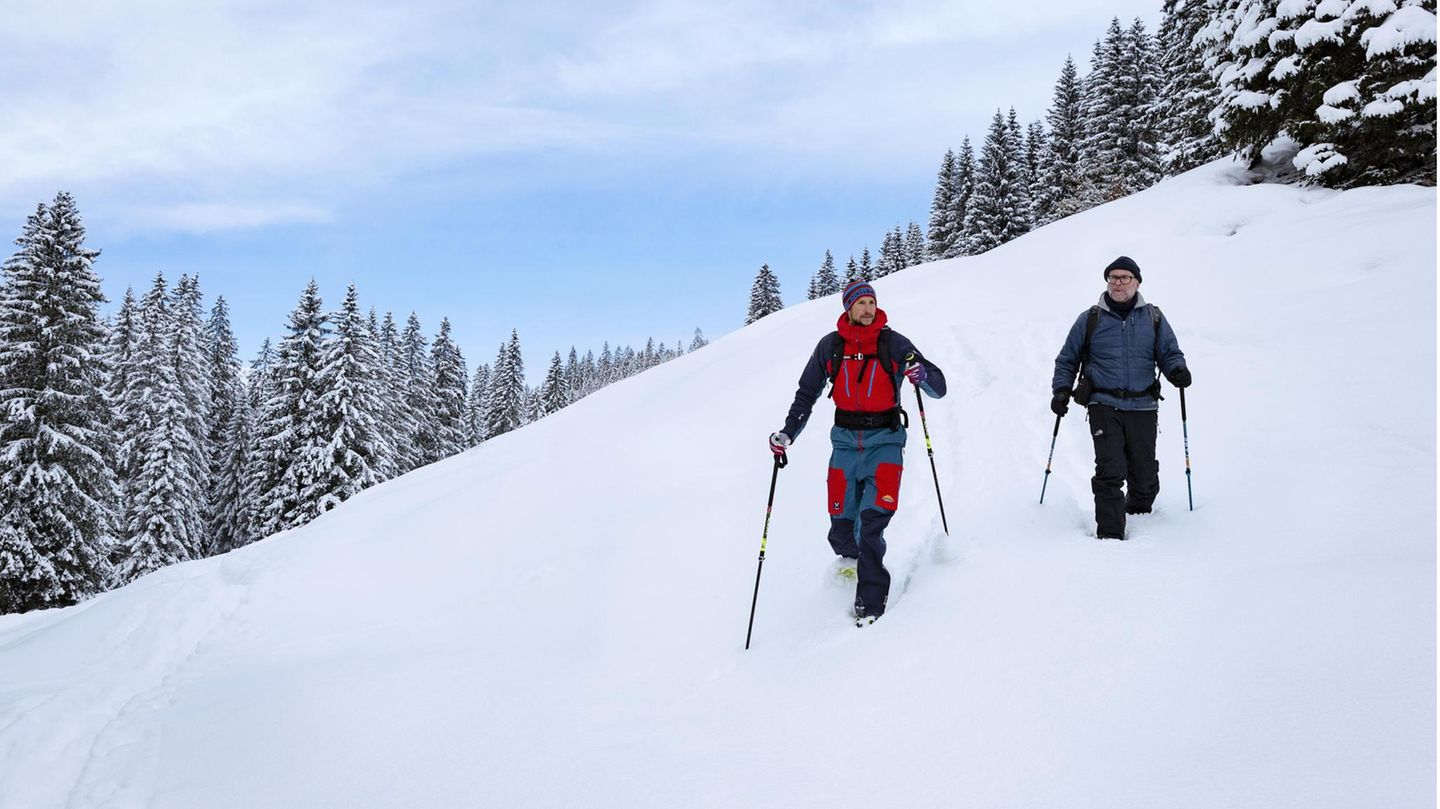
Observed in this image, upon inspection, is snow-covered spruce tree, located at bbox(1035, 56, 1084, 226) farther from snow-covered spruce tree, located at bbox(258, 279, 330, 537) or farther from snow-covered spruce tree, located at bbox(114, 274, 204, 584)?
snow-covered spruce tree, located at bbox(114, 274, 204, 584)

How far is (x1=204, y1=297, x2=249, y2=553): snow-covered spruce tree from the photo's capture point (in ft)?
116

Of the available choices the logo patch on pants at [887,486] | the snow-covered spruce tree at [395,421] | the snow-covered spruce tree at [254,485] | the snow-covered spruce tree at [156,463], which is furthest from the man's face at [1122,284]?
the snow-covered spruce tree at [156,463]

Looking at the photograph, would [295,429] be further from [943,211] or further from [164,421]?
[943,211]

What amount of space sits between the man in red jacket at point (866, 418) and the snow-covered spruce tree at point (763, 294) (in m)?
52.8

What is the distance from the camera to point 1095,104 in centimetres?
3762

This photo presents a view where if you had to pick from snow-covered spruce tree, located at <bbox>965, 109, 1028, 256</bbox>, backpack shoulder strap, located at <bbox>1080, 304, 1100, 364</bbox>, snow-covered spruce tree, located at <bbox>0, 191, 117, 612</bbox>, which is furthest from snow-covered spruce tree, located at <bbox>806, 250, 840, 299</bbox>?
backpack shoulder strap, located at <bbox>1080, 304, 1100, 364</bbox>

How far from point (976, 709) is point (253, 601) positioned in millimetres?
7880

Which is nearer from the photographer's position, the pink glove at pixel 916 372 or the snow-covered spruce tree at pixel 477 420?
the pink glove at pixel 916 372

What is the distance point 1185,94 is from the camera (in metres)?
27.3

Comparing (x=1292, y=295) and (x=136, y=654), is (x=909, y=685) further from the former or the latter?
(x=1292, y=295)

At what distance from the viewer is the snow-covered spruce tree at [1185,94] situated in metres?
17.7

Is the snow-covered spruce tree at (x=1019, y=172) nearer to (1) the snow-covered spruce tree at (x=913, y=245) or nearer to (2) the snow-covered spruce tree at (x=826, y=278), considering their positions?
(1) the snow-covered spruce tree at (x=913, y=245)

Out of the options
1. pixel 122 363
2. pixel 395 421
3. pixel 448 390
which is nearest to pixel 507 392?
pixel 448 390

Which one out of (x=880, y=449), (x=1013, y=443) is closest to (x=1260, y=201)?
(x=1013, y=443)
